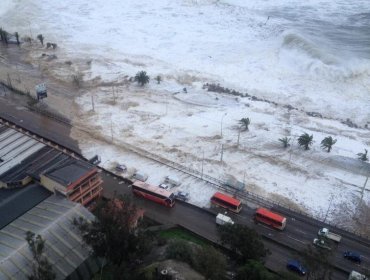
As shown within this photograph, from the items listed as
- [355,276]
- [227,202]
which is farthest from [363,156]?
[355,276]

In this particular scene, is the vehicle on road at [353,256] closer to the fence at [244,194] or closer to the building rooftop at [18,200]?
the fence at [244,194]

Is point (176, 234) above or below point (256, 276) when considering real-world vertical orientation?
below

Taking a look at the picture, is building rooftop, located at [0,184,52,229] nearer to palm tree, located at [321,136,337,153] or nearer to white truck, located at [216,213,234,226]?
white truck, located at [216,213,234,226]

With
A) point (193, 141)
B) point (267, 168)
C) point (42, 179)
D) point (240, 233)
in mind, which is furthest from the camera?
point (193, 141)

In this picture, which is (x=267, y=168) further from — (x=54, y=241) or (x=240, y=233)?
(x=54, y=241)

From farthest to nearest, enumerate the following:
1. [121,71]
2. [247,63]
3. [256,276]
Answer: [247,63], [121,71], [256,276]

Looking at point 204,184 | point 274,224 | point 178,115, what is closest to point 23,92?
point 178,115
